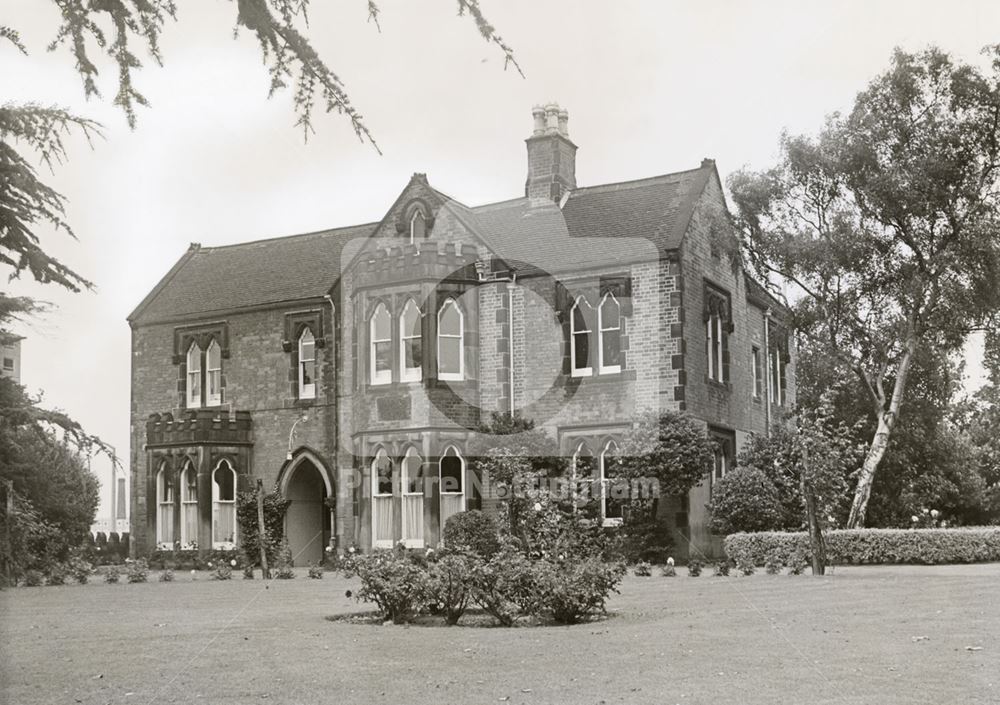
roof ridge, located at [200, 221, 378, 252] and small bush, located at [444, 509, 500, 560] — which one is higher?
roof ridge, located at [200, 221, 378, 252]

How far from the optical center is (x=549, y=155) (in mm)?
33562

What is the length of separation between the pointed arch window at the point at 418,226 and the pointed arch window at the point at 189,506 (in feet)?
31.4

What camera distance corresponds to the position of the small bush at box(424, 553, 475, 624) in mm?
14266

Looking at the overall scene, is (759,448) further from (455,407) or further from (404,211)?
(404,211)

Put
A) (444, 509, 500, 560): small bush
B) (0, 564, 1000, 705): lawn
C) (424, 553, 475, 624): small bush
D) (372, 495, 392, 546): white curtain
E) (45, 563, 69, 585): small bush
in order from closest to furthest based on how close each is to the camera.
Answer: (0, 564, 1000, 705): lawn, (424, 553, 475, 624): small bush, (45, 563, 69, 585): small bush, (444, 509, 500, 560): small bush, (372, 495, 392, 546): white curtain

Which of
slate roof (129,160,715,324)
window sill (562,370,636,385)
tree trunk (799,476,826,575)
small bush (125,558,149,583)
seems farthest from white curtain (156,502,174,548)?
tree trunk (799,476,826,575)

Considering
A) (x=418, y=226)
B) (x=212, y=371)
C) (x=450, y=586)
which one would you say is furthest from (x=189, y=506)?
(x=450, y=586)

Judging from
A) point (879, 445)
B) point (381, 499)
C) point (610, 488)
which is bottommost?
point (381, 499)

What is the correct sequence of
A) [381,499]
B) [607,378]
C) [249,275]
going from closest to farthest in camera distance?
[607,378], [381,499], [249,275]

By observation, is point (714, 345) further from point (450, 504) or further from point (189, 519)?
point (189, 519)

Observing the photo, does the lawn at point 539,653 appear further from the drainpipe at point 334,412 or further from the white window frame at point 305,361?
the white window frame at point 305,361

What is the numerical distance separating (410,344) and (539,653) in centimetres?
1950

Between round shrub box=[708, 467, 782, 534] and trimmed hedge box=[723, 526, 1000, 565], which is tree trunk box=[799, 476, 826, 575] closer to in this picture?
trimmed hedge box=[723, 526, 1000, 565]

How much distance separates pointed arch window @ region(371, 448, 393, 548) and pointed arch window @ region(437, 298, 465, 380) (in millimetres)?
2876
